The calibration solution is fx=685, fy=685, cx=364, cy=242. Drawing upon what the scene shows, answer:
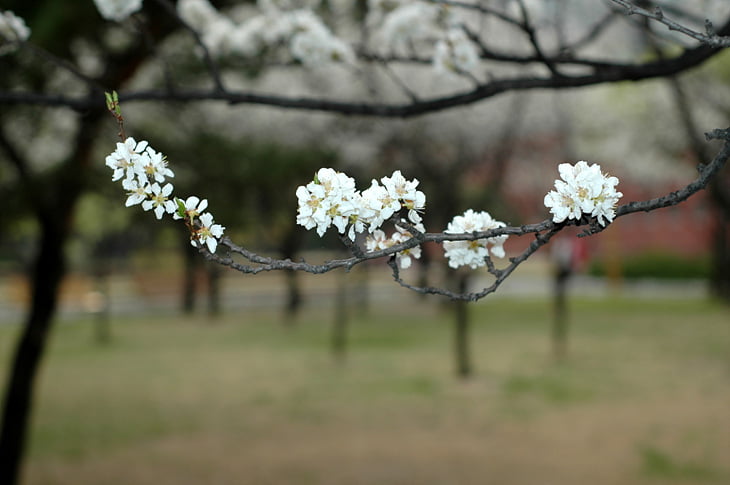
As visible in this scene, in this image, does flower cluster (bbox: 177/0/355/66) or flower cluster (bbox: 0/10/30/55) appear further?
flower cluster (bbox: 177/0/355/66)

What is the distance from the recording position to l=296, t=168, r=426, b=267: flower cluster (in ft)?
4.78

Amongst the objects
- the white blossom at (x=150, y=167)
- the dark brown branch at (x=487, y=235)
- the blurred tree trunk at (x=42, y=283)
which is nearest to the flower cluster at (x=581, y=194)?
the dark brown branch at (x=487, y=235)

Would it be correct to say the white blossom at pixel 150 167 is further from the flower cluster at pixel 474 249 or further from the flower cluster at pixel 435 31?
the flower cluster at pixel 435 31

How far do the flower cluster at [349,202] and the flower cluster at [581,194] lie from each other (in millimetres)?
302

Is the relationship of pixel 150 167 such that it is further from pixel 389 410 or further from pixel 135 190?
pixel 389 410

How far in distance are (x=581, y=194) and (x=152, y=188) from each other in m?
0.96

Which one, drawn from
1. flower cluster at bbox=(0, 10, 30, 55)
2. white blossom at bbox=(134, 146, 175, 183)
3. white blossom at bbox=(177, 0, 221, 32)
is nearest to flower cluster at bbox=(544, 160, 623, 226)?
white blossom at bbox=(134, 146, 175, 183)

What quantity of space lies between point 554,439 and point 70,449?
510 centimetres

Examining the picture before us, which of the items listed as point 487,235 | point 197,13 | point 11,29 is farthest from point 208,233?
point 197,13

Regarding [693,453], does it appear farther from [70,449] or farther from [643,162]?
[643,162]

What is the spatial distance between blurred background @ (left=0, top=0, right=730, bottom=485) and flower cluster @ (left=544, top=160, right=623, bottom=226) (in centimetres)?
193

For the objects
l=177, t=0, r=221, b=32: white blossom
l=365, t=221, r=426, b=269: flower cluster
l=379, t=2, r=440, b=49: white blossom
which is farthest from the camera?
l=177, t=0, r=221, b=32: white blossom

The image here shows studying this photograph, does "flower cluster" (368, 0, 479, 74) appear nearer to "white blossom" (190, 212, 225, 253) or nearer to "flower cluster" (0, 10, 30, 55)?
"flower cluster" (0, 10, 30, 55)

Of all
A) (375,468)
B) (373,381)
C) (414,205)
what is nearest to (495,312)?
(373,381)
